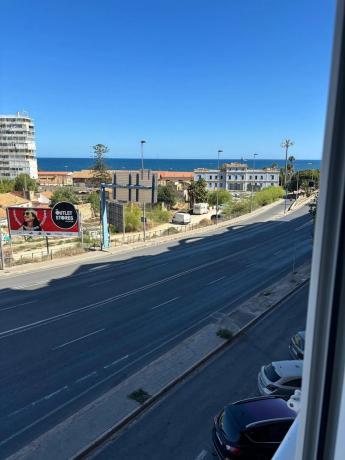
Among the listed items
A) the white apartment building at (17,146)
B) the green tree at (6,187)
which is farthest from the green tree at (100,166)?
the white apartment building at (17,146)

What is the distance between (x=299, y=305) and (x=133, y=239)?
2171cm

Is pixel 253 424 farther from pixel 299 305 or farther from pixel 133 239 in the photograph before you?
pixel 133 239

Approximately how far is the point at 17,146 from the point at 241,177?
8619 centimetres

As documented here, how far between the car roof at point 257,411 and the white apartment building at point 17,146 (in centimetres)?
13868

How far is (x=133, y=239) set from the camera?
36.4 m

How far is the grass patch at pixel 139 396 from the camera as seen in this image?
9.72m

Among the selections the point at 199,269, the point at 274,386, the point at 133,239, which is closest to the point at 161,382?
the point at 274,386

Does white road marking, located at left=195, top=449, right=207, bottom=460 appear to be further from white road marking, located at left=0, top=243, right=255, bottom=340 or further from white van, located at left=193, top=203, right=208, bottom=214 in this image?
white van, located at left=193, top=203, right=208, bottom=214

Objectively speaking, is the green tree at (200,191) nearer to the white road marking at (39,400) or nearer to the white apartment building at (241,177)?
the white apartment building at (241,177)

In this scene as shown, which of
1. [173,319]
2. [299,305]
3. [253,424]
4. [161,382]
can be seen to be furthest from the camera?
[299,305]

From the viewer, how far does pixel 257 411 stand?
8000 mm

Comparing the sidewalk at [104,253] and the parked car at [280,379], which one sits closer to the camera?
the parked car at [280,379]

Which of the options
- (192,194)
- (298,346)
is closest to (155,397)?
(298,346)

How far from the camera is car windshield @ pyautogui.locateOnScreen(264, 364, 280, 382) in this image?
986 cm
